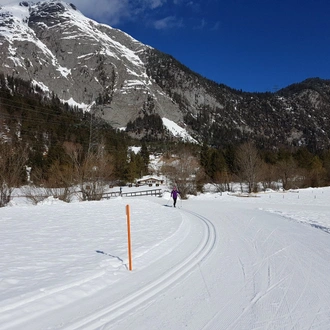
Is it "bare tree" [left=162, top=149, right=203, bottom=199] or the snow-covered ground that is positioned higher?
"bare tree" [left=162, top=149, right=203, bottom=199]

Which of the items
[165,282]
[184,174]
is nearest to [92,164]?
[184,174]

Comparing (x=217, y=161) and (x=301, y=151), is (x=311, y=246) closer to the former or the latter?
(x=217, y=161)

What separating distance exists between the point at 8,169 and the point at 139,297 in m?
20.3

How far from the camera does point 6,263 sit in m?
6.34

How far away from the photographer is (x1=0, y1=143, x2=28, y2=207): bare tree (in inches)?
800

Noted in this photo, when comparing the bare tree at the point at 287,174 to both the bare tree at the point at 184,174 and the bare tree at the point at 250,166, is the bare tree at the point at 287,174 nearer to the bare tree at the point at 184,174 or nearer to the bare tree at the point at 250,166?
the bare tree at the point at 250,166

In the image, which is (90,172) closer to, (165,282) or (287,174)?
(165,282)

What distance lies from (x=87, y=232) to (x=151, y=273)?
5907 mm

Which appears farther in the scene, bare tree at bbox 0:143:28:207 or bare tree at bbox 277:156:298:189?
bare tree at bbox 277:156:298:189

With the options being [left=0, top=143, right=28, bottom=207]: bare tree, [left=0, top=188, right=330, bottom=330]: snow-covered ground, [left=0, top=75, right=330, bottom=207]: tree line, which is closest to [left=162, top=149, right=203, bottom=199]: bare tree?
[left=0, top=75, right=330, bottom=207]: tree line

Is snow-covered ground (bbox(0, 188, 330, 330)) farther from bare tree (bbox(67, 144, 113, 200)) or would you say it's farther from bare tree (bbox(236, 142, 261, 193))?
bare tree (bbox(236, 142, 261, 193))

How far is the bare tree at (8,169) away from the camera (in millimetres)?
20328

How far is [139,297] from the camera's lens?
463cm

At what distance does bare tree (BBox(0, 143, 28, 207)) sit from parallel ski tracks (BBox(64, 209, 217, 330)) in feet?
60.2
